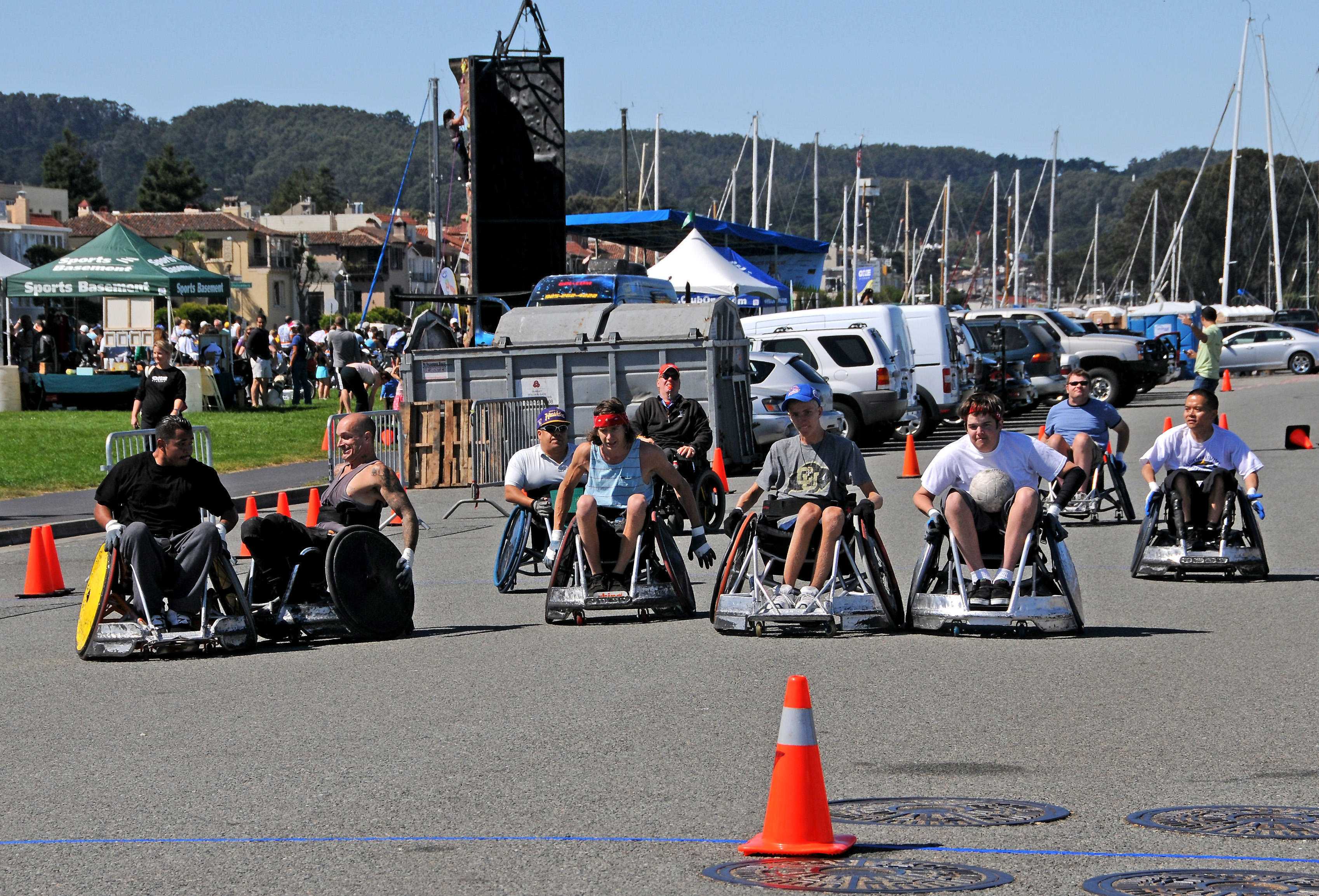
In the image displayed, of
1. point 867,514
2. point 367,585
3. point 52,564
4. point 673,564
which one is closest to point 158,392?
point 52,564

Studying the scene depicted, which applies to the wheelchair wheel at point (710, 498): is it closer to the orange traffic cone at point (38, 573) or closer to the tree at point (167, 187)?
the orange traffic cone at point (38, 573)

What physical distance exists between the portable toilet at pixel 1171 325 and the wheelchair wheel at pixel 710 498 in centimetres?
3110

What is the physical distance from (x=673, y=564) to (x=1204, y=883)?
6169mm

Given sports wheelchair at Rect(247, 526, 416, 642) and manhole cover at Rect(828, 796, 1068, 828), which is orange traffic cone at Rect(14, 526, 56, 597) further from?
manhole cover at Rect(828, 796, 1068, 828)

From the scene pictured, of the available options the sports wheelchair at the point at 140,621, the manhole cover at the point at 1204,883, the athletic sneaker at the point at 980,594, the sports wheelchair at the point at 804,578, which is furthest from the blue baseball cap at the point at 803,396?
the manhole cover at the point at 1204,883

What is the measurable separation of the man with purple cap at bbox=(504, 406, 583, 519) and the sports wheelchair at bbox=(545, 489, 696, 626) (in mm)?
1582

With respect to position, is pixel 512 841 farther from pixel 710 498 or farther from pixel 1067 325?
pixel 1067 325

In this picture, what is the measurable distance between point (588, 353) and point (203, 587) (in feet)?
37.6

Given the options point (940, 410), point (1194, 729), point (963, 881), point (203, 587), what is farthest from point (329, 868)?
point (940, 410)

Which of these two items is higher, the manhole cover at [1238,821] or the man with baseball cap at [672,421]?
the man with baseball cap at [672,421]

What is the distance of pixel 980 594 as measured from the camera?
389 inches

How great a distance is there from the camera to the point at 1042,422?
1302 inches

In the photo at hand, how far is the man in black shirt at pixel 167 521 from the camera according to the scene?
9711 mm

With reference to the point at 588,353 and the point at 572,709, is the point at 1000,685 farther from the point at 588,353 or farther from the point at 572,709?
the point at 588,353
